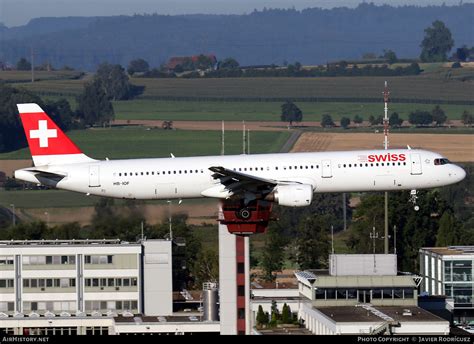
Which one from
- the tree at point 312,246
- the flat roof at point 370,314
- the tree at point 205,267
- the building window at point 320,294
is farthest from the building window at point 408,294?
the tree at point 312,246

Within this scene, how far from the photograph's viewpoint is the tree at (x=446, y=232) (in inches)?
6412

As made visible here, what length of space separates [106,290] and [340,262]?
76.5ft

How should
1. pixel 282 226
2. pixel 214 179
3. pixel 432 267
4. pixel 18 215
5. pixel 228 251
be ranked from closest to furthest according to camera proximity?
1. pixel 214 179
2. pixel 228 251
3. pixel 432 267
4. pixel 18 215
5. pixel 282 226

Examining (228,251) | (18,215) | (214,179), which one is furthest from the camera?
(18,215)

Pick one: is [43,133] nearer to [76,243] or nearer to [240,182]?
[240,182]

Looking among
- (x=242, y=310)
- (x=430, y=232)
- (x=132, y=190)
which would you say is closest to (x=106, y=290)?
(x=242, y=310)

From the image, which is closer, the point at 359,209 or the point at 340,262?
the point at 340,262

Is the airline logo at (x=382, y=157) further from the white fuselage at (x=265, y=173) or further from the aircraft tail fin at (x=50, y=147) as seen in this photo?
the aircraft tail fin at (x=50, y=147)

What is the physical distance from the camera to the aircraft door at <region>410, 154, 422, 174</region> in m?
85.8

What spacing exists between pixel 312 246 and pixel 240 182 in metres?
74.4

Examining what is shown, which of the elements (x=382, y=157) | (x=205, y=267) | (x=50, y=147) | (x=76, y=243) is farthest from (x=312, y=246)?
(x=382, y=157)

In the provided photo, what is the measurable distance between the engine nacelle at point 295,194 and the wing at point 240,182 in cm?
58

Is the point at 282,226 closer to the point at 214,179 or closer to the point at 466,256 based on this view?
the point at 466,256

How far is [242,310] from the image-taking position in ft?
358
